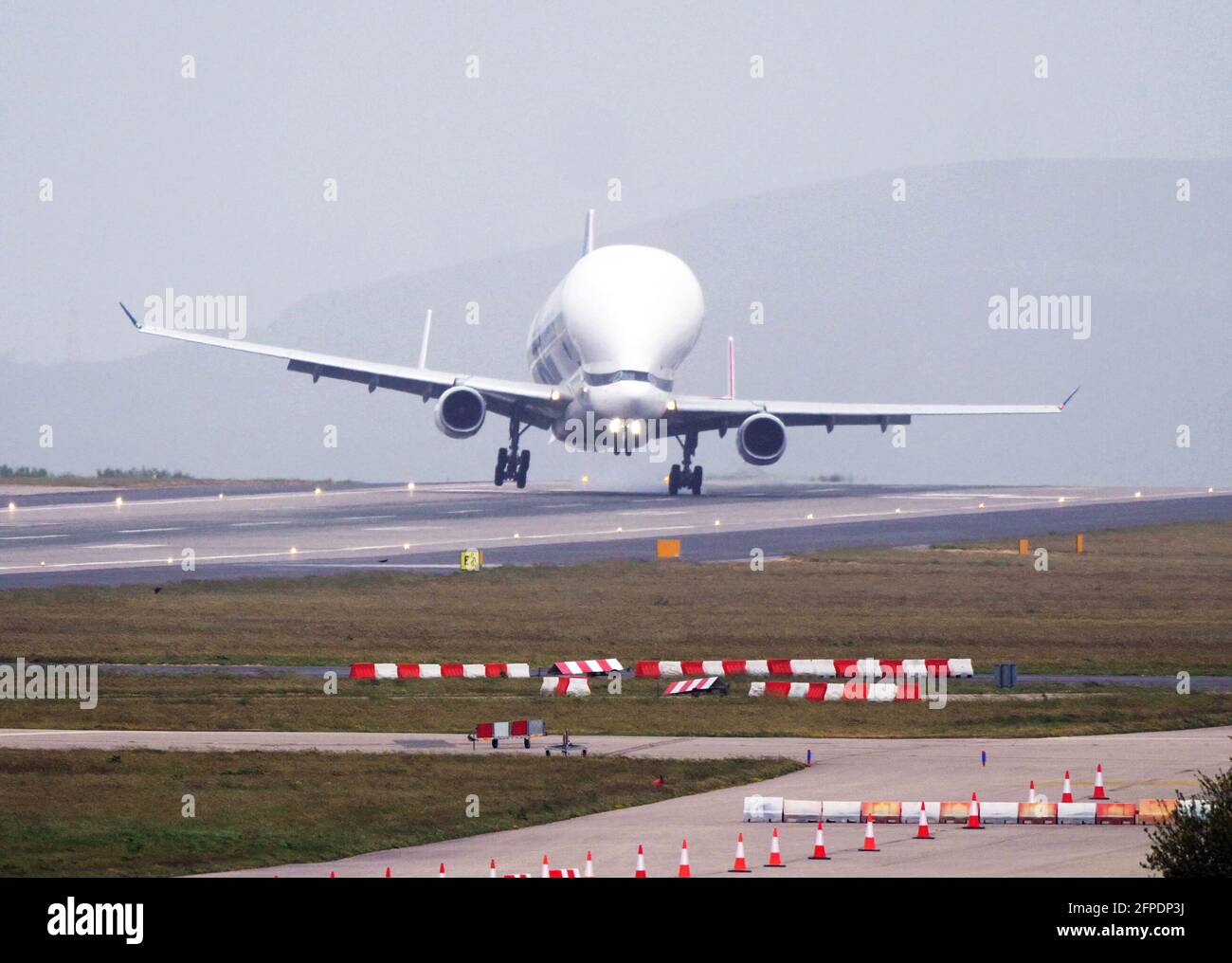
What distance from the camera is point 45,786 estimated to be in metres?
24.1

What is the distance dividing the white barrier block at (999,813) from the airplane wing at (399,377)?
182ft

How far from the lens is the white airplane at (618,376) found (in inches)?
2948

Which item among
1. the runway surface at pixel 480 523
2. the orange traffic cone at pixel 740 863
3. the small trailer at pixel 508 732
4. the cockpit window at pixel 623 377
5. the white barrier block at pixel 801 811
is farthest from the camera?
the cockpit window at pixel 623 377

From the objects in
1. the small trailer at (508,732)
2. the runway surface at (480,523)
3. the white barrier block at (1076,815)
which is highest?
the runway surface at (480,523)

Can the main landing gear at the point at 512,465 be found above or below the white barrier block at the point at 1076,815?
above

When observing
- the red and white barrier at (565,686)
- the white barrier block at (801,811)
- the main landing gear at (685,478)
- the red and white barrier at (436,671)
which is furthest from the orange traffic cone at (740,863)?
the main landing gear at (685,478)

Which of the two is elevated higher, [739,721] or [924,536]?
[924,536]

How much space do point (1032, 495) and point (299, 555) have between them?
157ft

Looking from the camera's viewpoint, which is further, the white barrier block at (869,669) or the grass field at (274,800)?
the white barrier block at (869,669)

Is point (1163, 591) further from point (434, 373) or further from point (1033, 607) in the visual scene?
point (434, 373)

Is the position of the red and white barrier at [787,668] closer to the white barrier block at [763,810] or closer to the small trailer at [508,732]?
the small trailer at [508,732]

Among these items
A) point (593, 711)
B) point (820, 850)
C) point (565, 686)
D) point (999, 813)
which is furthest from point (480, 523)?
point (820, 850)
